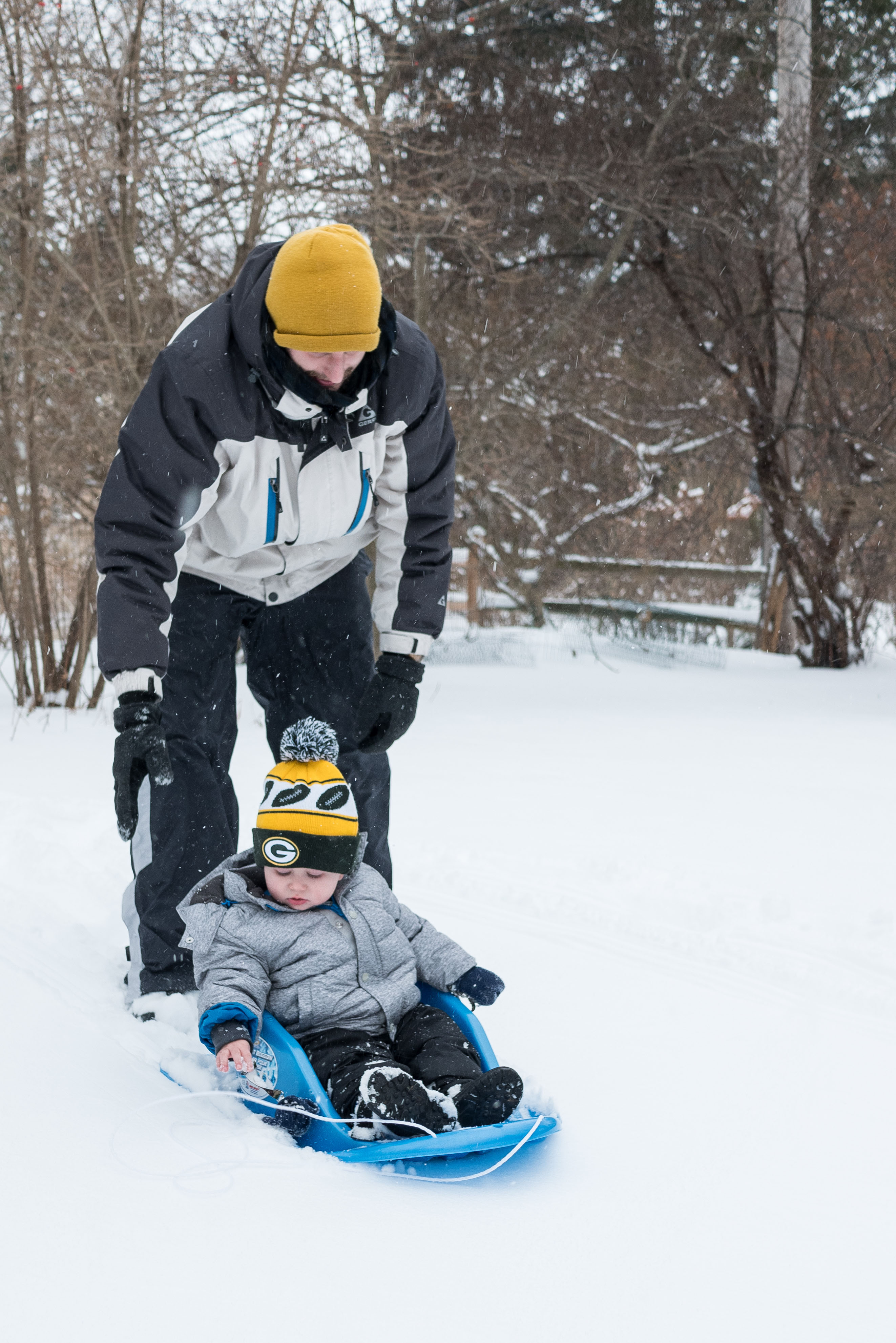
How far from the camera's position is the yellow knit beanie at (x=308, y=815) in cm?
221

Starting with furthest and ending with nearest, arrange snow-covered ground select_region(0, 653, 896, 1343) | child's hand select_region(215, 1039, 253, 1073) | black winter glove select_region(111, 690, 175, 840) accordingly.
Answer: black winter glove select_region(111, 690, 175, 840) → child's hand select_region(215, 1039, 253, 1073) → snow-covered ground select_region(0, 653, 896, 1343)

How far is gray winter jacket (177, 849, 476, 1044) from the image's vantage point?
2.13m

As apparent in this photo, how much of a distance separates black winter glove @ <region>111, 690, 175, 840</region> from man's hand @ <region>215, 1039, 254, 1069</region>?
0.46m

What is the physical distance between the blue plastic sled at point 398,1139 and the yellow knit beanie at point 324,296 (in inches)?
46.8

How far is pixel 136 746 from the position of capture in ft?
6.84

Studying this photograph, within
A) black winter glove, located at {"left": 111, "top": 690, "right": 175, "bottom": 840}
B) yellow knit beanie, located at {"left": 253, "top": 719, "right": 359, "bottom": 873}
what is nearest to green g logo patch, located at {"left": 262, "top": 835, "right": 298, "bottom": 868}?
yellow knit beanie, located at {"left": 253, "top": 719, "right": 359, "bottom": 873}

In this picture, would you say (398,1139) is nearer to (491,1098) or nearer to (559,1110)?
(491,1098)

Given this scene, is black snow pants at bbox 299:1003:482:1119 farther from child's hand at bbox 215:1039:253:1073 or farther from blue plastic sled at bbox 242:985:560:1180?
child's hand at bbox 215:1039:253:1073

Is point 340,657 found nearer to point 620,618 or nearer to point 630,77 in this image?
point 630,77

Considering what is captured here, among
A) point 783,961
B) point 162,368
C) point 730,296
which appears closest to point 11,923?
point 162,368

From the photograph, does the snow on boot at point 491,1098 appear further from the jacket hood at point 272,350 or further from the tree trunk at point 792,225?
the tree trunk at point 792,225

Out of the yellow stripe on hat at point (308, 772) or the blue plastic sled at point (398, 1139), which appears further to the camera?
the yellow stripe on hat at point (308, 772)

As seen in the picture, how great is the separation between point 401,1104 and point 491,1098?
0.14 meters

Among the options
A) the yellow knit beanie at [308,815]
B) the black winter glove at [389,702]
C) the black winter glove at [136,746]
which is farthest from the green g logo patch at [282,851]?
the black winter glove at [389,702]
